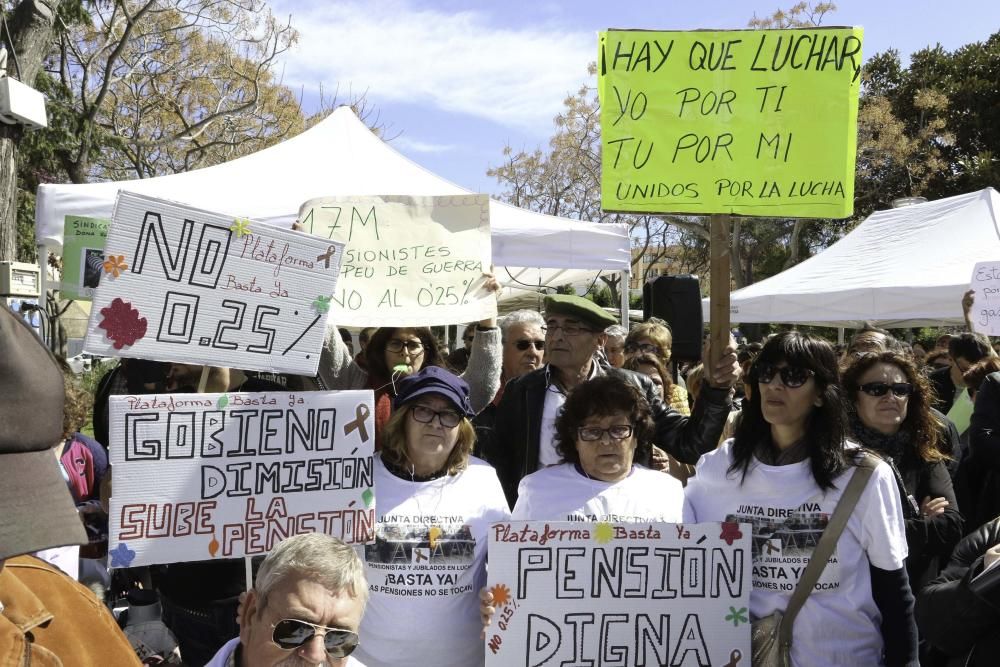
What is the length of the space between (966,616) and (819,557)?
46 centimetres

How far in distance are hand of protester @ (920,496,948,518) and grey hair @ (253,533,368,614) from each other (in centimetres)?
220

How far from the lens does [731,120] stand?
313 cm

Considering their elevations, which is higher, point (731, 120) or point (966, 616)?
point (731, 120)

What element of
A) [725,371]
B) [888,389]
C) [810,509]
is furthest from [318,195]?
[810,509]

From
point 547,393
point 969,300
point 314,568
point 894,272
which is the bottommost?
point 314,568

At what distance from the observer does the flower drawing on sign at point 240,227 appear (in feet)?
8.66

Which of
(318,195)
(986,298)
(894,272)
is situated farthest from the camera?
(894,272)

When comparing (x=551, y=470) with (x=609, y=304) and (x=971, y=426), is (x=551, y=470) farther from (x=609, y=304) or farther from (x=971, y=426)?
(x=609, y=304)

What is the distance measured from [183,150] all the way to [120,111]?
5.32 feet

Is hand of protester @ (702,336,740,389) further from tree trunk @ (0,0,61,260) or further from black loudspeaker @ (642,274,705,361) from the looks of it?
tree trunk @ (0,0,61,260)

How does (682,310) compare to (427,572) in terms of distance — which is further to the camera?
(682,310)

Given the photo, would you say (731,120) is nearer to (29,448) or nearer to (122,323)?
(122,323)

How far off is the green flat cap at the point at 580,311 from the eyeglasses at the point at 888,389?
3.49 feet

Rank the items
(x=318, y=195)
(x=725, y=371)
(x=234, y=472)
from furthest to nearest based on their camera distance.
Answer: (x=318, y=195), (x=725, y=371), (x=234, y=472)
